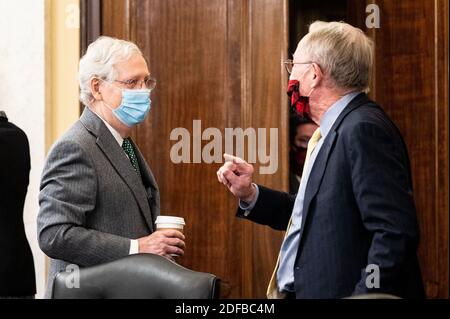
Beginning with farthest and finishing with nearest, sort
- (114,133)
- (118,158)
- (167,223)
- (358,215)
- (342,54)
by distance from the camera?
(114,133) < (118,158) < (167,223) < (342,54) < (358,215)

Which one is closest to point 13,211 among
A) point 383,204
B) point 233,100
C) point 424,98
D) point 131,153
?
point 131,153

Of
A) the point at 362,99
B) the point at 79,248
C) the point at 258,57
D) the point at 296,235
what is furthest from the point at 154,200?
the point at 258,57

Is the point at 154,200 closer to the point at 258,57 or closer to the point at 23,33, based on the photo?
the point at 258,57

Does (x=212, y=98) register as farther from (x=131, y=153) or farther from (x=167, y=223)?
(x=167, y=223)

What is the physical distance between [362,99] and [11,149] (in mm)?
1373

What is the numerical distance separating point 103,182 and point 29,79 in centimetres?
156

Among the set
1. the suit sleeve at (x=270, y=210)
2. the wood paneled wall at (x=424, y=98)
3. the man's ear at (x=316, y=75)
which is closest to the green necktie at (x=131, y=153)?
the suit sleeve at (x=270, y=210)

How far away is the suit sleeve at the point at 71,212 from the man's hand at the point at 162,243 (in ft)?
0.19

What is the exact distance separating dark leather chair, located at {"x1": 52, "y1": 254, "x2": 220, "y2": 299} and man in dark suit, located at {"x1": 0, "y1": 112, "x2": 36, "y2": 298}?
1015 mm

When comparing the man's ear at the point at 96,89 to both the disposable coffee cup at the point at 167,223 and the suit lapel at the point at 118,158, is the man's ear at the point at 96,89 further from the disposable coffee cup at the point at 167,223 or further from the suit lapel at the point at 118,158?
the disposable coffee cup at the point at 167,223

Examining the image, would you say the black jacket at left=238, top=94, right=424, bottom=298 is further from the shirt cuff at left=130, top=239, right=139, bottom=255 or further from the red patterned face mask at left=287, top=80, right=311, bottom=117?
the shirt cuff at left=130, top=239, right=139, bottom=255

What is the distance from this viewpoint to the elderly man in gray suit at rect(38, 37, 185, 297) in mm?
2924

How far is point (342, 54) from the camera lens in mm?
2871

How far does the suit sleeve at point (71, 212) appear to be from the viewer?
291 cm
